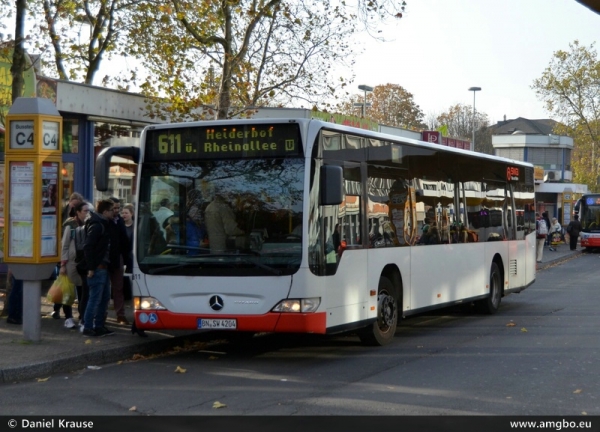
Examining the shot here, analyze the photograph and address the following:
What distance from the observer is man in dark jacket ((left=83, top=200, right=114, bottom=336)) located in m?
12.0

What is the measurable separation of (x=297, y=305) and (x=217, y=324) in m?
0.95

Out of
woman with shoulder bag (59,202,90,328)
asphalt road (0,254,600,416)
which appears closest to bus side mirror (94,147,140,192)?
asphalt road (0,254,600,416)

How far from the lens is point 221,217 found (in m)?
10.7

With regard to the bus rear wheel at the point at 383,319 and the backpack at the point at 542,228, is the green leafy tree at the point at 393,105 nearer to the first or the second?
the backpack at the point at 542,228

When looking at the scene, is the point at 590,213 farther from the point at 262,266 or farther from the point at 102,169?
the point at 102,169

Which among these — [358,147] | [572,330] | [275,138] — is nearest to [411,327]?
[572,330]

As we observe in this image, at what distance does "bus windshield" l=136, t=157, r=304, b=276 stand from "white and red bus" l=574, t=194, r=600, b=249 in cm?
3938

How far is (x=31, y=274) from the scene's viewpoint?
11.4 metres

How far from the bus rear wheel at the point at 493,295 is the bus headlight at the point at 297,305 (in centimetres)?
703

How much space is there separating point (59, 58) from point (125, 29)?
2.48 metres

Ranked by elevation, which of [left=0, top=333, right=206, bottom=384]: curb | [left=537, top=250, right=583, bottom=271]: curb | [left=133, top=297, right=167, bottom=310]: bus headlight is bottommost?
[left=0, top=333, right=206, bottom=384]: curb

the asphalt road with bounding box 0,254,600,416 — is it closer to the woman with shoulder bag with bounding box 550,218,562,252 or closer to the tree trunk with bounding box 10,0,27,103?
the tree trunk with bounding box 10,0,27,103

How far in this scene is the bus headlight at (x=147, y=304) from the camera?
35.9ft
